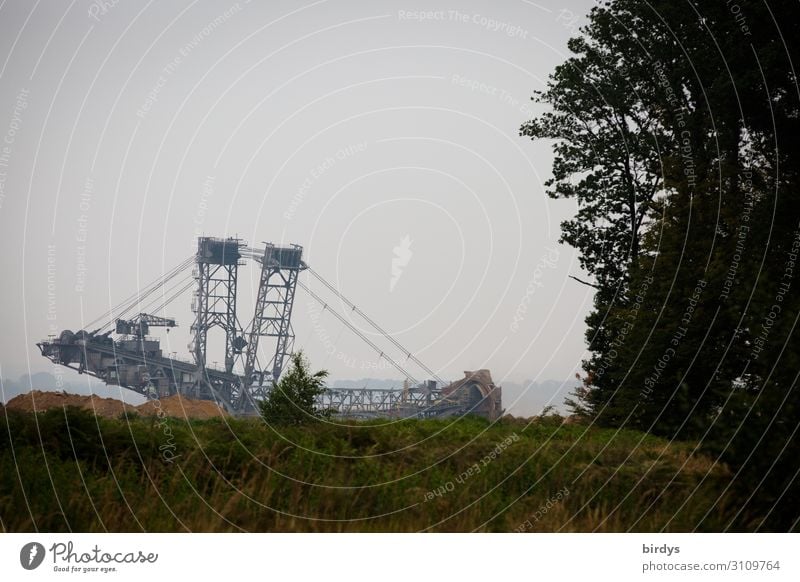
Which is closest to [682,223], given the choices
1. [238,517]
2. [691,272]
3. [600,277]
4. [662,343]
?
[691,272]

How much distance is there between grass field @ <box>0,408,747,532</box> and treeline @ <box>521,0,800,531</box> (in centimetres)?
131

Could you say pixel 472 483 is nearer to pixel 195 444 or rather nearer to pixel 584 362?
pixel 195 444

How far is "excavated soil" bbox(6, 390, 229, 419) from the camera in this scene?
23.7 metres

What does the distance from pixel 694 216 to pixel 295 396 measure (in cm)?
1271

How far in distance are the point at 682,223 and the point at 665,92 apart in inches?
218
